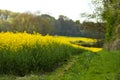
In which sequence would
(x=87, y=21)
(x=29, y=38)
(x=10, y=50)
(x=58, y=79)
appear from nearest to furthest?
(x=58, y=79)
(x=10, y=50)
(x=29, y=38)
(x=87, y=21)

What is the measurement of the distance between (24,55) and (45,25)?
3078 cm

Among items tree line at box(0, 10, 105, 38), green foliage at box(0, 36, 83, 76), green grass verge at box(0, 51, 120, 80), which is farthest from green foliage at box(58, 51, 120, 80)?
tree line at box(0, 10, 105, 38)

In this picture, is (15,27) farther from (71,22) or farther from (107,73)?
(107,73)

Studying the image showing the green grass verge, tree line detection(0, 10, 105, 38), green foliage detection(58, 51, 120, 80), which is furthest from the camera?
tree line detection(0, 10, 105, 38)

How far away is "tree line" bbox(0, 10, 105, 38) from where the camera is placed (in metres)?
42.3

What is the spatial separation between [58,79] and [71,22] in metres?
49.6

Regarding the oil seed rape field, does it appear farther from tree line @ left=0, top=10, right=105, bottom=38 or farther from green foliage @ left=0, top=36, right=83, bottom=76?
tree line @ left=0, top=10, right=105, bottom=38

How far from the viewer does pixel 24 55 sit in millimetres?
12359

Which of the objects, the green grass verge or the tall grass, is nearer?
the green grass verge

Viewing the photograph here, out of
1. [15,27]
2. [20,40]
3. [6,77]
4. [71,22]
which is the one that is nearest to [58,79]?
[6,77]

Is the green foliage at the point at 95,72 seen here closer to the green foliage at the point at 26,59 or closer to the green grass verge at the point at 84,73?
the green grass verge at the point at 84,73

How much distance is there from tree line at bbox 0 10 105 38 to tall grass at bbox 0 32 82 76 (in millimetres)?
22637

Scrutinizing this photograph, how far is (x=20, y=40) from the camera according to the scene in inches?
510

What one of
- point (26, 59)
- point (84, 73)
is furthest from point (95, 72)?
point (26, 59)
